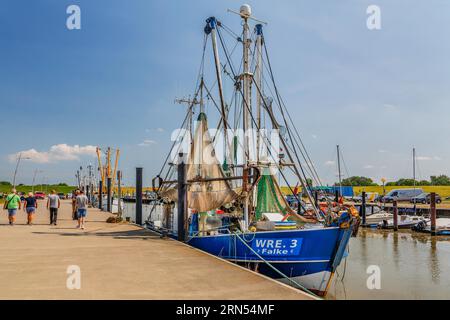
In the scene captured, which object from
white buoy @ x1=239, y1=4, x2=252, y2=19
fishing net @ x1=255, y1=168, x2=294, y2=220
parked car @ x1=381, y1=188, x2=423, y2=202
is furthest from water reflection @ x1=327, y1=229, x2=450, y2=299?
parked car @ x1=381, y1=188, x2=423, y2=202

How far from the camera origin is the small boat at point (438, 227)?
119ft

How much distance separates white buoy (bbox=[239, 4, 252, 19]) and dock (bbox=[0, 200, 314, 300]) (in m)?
12.2

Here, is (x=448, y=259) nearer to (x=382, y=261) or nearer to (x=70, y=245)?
(x=382, y=261)

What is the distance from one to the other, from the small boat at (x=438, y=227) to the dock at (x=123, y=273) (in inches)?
1217

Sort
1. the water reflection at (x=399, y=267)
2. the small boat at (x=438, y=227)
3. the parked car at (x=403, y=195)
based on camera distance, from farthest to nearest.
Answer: the parked car at (x=403, y=195)
the small boat at (x=438, y=227)
the water reflection at (x=399, y=267)

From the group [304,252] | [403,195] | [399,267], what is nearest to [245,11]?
[304,252]

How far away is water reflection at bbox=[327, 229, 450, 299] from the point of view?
57.2 feet

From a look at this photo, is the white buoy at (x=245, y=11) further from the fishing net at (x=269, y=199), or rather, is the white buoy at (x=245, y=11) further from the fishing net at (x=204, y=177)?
the fishing net at (x=269, y=199)

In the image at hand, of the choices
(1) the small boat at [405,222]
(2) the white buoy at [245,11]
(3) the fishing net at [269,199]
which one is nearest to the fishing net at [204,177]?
(3) the fishing net at [269,199]

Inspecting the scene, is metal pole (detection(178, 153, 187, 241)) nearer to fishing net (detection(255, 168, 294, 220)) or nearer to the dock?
the dock
